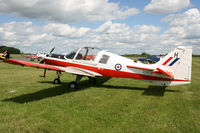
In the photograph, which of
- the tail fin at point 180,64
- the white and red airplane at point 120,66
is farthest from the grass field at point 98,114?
the white and red airplane at point 120,66

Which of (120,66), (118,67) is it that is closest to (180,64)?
(120,66)

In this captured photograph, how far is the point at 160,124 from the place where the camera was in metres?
4.42

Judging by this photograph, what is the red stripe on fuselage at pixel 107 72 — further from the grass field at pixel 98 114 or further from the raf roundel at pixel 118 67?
the grass field at pixel 98 114

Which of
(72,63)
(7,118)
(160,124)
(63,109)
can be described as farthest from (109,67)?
(7,118)

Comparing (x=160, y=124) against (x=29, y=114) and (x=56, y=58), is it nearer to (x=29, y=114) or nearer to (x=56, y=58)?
(x=29, y=114)

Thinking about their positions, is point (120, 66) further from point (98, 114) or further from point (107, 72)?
point (98, 114)

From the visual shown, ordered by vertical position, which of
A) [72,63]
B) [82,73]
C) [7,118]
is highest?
[72,63]

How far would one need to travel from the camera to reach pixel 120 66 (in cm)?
857

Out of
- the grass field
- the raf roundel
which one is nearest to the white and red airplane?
the raf roundel

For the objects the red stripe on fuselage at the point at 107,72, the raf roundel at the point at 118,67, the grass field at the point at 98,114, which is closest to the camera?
the grass field at the point at 98,114

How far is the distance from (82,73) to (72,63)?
4.14 feet

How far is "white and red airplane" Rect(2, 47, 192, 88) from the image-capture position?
24.9ft

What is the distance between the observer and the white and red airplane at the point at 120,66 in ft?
24.9

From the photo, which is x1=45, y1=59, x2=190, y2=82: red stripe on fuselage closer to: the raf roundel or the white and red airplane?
the white and red airplane
